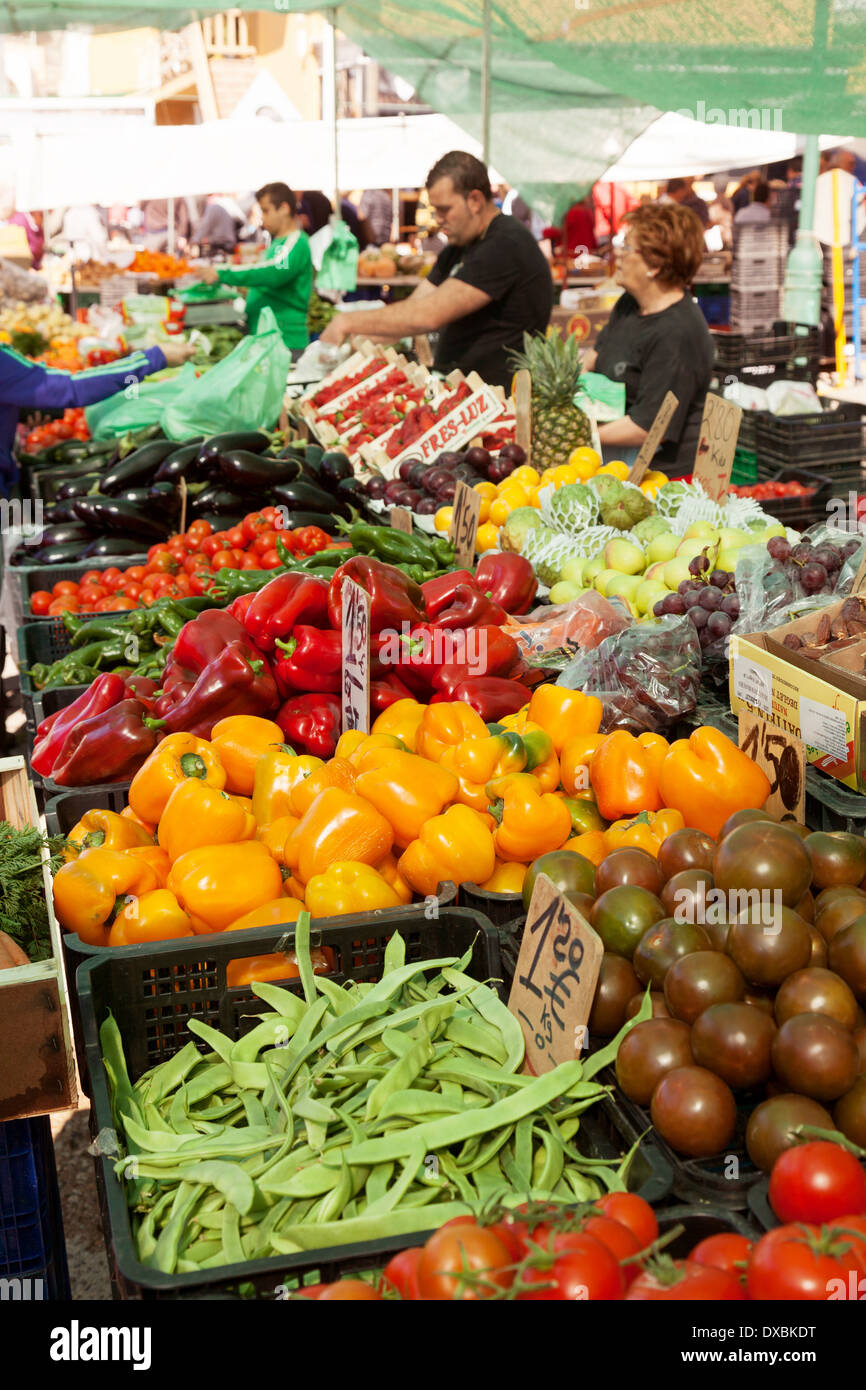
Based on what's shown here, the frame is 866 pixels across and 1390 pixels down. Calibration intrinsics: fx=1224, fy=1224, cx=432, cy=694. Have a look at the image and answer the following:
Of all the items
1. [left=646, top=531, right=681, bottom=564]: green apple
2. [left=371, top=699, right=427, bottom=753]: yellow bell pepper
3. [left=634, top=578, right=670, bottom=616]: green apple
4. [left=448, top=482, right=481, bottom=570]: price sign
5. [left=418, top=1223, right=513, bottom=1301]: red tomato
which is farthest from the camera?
[left=448, top=482, right=481, bottom=570]: price sign

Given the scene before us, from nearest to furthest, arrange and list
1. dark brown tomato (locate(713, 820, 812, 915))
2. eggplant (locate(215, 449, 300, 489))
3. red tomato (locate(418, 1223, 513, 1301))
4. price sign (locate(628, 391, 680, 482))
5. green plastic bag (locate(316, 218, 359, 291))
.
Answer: red tomato (locate(418, 1223, 513, 1301))
dark brown tomato (locate(713, 820, 812, 915))
price sign (locate(628, 391, 680, 482))
eggplant (locate(215, 449, 300, 489))
green plastic bag (locate(316, 218, 359, 291))

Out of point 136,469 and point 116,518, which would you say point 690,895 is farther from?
point 136,469

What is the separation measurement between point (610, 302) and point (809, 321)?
7.57 ft

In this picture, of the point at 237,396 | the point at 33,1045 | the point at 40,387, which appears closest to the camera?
the point at 33,1045

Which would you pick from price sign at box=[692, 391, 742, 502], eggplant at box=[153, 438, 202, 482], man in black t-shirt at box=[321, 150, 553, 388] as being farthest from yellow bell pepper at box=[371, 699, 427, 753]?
→ man in black t-shirt at box=[321, 150, 553, 388]

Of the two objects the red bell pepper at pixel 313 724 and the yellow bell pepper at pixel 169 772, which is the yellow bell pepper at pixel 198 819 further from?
the red bell pepper at pixel 313 724

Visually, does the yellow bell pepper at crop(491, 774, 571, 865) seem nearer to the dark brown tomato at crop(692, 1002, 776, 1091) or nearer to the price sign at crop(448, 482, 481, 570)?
the dark brown tomato at crop(692, 1002, 776, 1091)

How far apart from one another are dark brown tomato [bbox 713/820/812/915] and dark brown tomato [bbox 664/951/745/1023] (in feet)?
0.36

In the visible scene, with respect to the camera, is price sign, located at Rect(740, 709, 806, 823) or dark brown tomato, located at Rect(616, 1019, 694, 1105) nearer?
dark brown tomato, located at Rect(616, 1019, 694, 1105)

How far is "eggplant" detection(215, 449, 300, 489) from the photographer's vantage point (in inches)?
215

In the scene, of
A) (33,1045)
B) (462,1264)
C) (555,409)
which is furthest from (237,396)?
(462,1264)

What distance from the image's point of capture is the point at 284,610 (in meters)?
3.11

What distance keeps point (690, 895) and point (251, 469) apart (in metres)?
3.96

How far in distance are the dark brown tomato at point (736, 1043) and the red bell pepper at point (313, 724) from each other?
145cm
